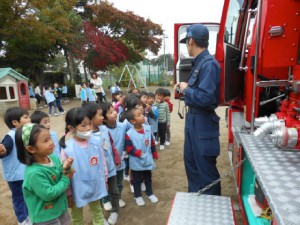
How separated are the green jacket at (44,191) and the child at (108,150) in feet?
2.05

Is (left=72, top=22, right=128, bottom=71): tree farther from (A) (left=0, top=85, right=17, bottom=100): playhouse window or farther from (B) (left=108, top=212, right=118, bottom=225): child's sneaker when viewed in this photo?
(B) (left=108, top=212, right=118, bottom=225): child's sneaker

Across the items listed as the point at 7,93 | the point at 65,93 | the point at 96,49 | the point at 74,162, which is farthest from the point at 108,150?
the point at 96,49

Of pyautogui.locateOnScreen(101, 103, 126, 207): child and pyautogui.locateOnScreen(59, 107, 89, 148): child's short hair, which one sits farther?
pyautogui.locateOnScreen(101, 103, 126, 207): child

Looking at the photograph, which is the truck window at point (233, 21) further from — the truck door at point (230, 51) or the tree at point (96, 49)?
the tree at point (96, 49)

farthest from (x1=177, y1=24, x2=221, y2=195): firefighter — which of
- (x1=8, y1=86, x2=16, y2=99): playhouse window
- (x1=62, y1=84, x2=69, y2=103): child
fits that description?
(x1=62, y1=84, x2=69, y2=103): child

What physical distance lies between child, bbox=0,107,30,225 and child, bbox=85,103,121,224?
0.84 m

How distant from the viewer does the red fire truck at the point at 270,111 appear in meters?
1.48

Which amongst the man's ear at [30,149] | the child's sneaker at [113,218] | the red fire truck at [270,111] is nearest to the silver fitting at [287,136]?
the red fire truck at [270,111]

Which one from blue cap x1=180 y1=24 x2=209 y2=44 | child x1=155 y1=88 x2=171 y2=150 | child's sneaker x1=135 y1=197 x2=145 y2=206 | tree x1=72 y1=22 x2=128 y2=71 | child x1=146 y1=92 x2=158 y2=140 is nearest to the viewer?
blue cap x1=180 y1=24 x2=209 y2=44

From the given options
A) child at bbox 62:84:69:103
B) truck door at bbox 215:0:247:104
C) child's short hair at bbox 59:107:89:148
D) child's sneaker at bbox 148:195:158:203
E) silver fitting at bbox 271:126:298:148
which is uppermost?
truck door at bbox 215:0:247:104

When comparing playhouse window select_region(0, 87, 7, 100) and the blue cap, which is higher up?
the blue cap

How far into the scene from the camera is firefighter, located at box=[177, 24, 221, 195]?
236cm

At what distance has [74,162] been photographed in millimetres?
2209

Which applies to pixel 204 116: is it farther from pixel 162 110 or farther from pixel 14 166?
pixel 162 110
